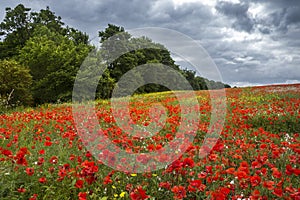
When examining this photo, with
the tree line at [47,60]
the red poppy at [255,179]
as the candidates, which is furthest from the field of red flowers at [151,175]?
the tree line at [47,60]

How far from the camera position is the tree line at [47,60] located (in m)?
22.9

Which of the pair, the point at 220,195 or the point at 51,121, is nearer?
the point at 220,195

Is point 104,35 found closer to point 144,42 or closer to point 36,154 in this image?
point 144,42

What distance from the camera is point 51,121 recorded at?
9.79 m

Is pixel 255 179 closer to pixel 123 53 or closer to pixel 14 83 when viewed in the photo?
pixel 14 83

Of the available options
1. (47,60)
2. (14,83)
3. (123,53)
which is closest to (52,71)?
(47,60)

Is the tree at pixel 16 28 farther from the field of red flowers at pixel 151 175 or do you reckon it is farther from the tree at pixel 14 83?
the field of red flowers at pixel 151 175

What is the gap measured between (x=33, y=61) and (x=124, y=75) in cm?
1515

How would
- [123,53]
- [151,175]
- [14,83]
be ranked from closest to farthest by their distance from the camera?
1. [151,175]
2. [14,83]
3. [123,53]

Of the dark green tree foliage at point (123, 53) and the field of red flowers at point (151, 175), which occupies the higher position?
the dark green tree foliage at point (123, 53)

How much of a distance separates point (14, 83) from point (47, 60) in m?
9.13

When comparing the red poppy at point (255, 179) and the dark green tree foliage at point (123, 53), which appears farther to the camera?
the dark green tree foliage at point (123, 53)

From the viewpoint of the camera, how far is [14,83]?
2239cm

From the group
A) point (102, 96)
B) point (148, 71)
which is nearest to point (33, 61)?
point (102, 96)
